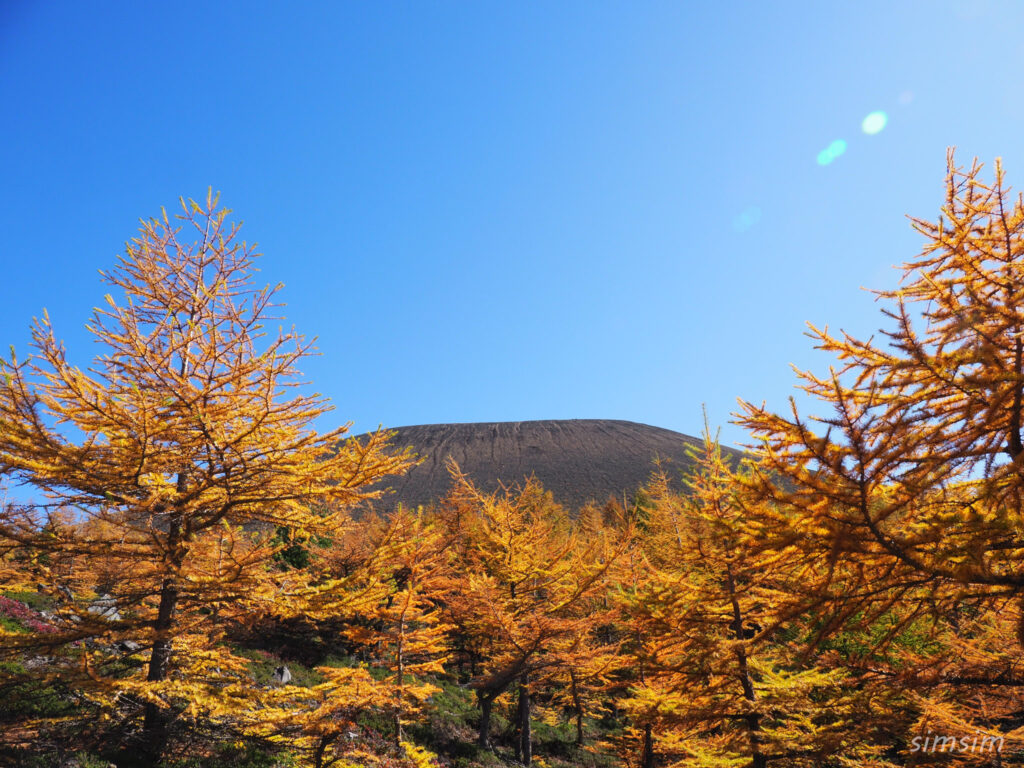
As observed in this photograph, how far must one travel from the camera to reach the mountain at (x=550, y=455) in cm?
8175

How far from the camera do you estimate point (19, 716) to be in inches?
341

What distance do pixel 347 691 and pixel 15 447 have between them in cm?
648

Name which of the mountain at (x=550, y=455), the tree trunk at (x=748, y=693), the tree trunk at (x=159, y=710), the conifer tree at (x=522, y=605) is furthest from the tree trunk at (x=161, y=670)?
the mountain at (x=550, y=455)

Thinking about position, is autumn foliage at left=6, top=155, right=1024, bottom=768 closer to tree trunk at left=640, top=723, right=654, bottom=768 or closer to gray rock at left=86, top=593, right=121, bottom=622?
gray rock at left=86, top=593, right=121, bottom=622

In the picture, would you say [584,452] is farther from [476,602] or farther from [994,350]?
[994,350]

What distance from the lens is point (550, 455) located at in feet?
339

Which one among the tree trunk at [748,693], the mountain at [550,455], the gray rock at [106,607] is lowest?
the tree trunk at [748,693]

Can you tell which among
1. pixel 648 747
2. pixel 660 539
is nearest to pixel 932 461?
pixel 660 539

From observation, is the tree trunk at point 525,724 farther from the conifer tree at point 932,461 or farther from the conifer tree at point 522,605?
the conifer tree at point 932,461

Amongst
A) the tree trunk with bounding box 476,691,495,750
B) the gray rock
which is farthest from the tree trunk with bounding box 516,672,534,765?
the gray rock
